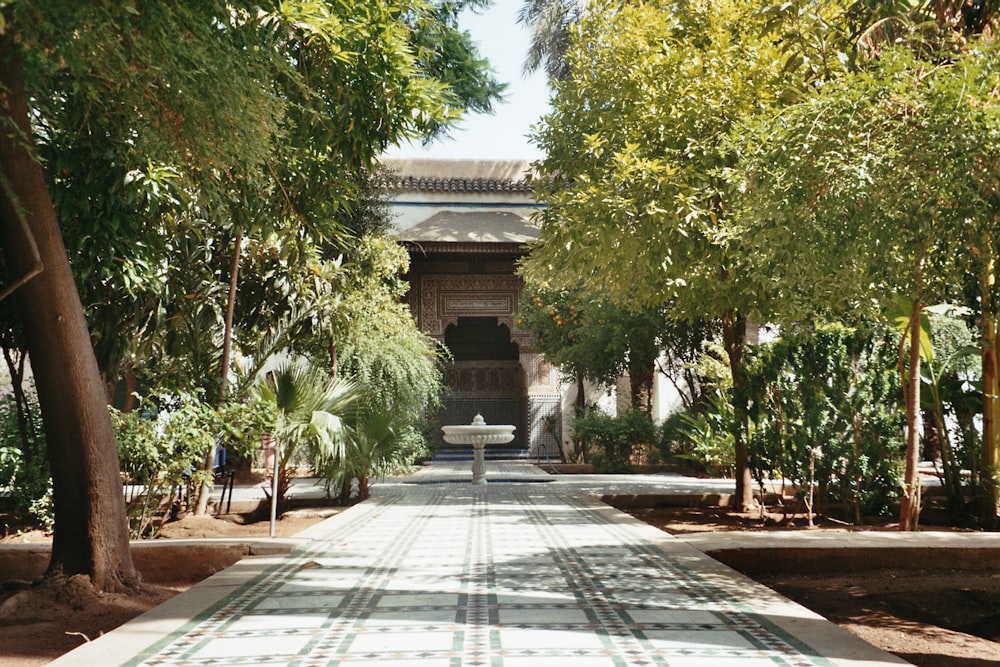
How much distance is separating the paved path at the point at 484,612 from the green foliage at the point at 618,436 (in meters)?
9.59

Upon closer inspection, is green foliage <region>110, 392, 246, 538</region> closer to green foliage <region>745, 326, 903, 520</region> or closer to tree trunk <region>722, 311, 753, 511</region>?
green foliage <region>745, 326, 903, 520</region>

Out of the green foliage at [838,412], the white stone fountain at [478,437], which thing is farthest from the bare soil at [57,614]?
the white stone fountain at [478,437]

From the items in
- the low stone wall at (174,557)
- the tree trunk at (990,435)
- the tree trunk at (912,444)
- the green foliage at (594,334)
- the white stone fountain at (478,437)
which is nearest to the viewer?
the low stone wall at (174,557)

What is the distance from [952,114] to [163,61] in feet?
12.7

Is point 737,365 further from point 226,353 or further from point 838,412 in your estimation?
point 226,353

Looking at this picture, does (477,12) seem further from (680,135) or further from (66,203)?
(66,203)

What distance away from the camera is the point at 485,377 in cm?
2320

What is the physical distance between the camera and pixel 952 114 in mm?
4598

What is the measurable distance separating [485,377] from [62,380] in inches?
720

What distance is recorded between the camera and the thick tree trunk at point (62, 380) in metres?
4.93

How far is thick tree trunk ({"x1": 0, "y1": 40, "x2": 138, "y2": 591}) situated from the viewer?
4.93m

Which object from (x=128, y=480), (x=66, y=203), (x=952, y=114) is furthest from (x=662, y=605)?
(x=128, y=480)

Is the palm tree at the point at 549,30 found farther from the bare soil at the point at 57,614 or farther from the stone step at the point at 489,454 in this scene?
the bare soil at the point at 57,614

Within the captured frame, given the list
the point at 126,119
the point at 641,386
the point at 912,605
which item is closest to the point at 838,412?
the point at 912,605
